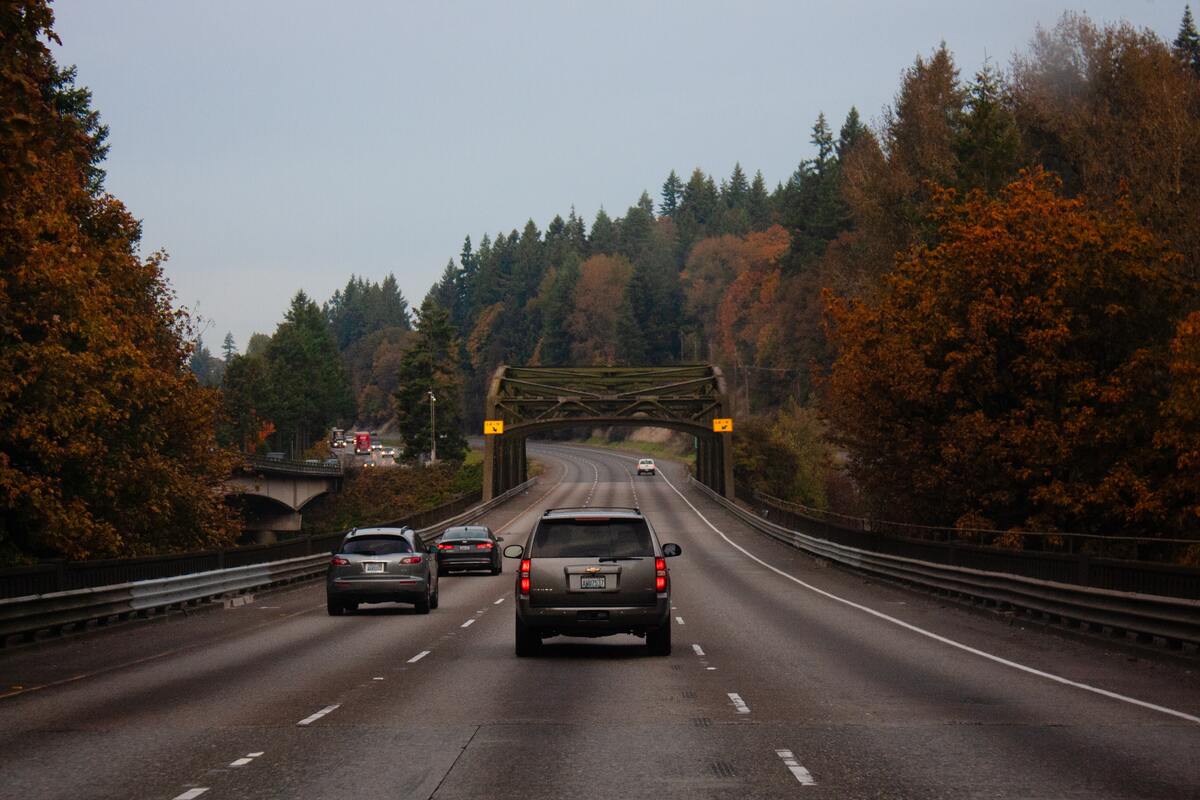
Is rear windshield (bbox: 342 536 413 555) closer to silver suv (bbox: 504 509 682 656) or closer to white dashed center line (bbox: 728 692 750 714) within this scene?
silver suv (bbox: 504 509 682 656)

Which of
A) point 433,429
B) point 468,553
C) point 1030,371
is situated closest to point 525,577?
point 468,553

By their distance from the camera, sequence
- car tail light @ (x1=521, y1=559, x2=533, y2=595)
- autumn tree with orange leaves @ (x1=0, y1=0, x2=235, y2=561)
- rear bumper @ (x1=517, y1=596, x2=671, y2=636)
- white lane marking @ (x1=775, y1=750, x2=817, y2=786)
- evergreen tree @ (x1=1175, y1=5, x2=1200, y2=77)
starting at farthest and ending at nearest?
1. evergreen tree @ (x1=1175, y1=5, x2=1200, y2=77)
2. autumn tree with orange leaves @ (x1=0, y1=0, x2=235, y2=561)
3. car tail light @ (x1=521, y1=559, x2=533, y2=595)
4. rear bumper @ (x1=517, y1=596, x2=671, y2=636)
5. white lane marking @ (x1=775, y1=750, x2=817, y2=786)

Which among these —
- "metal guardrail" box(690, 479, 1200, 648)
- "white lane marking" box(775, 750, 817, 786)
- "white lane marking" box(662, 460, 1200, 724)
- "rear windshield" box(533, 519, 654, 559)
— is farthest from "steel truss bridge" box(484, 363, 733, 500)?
"white lane marking" box(775, 750, 817, 786)

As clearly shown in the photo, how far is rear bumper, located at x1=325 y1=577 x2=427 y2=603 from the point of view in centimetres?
2667

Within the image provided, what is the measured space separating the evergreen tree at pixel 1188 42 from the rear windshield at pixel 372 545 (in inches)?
2754

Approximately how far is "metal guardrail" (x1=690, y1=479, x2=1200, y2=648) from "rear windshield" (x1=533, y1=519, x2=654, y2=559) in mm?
6936

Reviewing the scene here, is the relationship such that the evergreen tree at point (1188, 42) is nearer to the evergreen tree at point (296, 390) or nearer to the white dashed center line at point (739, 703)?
the white dashed center line at point (739, 703)

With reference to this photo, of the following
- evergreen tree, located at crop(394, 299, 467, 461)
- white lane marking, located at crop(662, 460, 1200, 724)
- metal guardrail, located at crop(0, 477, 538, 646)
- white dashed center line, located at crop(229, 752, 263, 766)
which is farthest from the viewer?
evergreen tree, located at crop(394, 299, 467, 461)

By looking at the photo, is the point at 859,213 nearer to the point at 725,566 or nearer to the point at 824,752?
the point at 725,566

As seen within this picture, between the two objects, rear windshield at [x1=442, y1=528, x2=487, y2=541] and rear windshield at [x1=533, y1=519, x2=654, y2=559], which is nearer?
rear windshield at [x1=533, y1=519, x2=654, y2=559]

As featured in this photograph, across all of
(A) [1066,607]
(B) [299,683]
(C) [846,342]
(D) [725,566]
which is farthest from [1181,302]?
(B) [299,683]

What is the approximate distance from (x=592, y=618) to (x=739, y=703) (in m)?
4.33

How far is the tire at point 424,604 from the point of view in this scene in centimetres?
2730

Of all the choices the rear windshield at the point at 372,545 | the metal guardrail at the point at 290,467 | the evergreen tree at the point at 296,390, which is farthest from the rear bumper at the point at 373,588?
the evergreen tree at the point at 296,390
